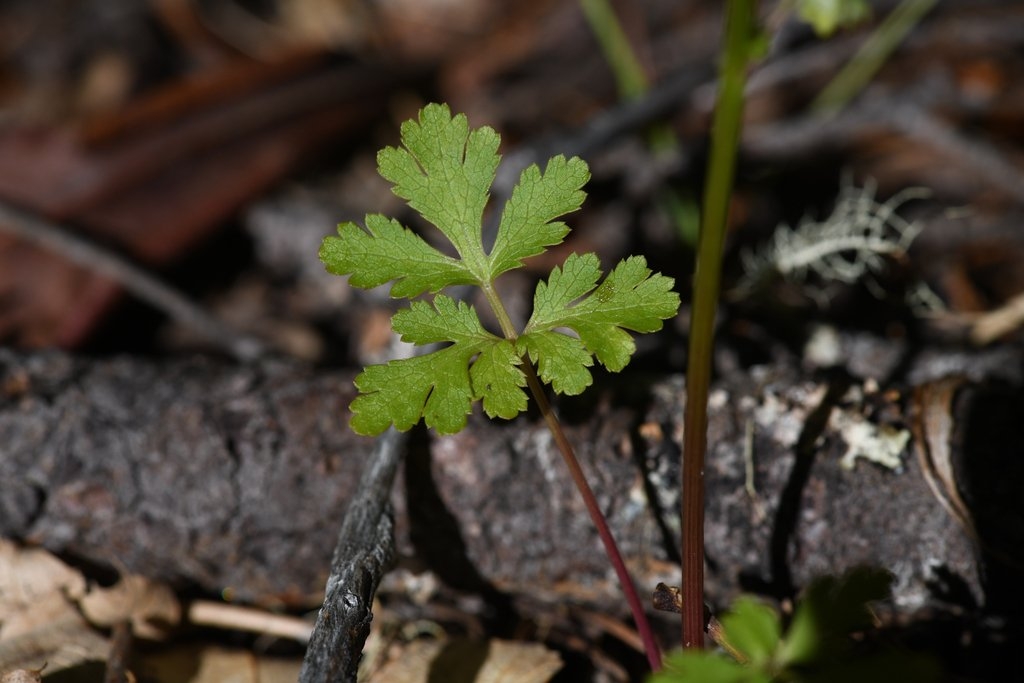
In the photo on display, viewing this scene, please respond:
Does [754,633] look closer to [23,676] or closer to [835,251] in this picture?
[23,676]

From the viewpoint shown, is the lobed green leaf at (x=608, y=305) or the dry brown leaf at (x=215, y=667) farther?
the dry brown leaf at (x=215, y=667)

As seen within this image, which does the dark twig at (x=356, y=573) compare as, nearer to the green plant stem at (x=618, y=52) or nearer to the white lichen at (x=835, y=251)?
the white lichen at (x=835, y=251)

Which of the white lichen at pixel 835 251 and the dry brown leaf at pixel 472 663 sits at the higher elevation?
the white lichen at pixel 835 251

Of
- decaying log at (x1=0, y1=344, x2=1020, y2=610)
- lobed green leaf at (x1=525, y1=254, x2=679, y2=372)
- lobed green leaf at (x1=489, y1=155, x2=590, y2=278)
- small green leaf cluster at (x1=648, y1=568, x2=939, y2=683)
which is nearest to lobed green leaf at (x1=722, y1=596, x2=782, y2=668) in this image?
small green leaf cluster at (x1=648, y1=568, x2=939, y2=683)

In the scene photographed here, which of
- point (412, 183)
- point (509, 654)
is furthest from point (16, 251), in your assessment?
point (509, 654)

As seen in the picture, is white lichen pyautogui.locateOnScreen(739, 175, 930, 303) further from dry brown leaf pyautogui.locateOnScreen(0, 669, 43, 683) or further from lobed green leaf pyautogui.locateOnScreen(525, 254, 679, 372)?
dry brown leaf pyautogui.locateOnScreen(0, 669, 43, 683)

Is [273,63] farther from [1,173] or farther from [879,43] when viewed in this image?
[879,43]

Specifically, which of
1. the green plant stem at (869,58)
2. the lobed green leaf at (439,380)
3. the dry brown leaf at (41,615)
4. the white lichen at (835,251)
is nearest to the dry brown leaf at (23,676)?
the dry brown leaf at (41,615)
